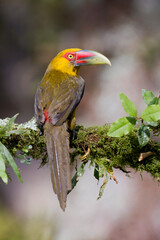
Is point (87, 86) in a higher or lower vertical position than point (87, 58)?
higher

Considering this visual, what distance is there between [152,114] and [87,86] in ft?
8.48

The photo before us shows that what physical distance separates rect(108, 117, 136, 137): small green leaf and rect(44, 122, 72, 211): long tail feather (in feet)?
0.99

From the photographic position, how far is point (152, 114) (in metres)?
1.86

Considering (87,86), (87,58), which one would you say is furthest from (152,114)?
(87,86)

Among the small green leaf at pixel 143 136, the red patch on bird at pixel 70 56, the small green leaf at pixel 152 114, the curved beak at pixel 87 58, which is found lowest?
the small green leaf at pixel 143 136

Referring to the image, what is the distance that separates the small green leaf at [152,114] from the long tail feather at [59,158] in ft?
1.51

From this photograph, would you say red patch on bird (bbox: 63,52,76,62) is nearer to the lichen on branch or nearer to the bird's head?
the bird's head

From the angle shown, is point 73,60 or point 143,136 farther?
point 73,60

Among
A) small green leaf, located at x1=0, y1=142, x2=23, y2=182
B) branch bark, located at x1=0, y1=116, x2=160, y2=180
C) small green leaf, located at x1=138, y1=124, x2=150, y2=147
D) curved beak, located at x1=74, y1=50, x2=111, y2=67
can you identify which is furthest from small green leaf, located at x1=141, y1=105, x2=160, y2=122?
curved beak, located at x1=74, y1=50, x2=111, y2=67

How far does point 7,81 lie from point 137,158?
284 cm

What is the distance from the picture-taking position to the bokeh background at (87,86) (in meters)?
3.82

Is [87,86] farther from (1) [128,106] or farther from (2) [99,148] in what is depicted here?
(1) [128,106]

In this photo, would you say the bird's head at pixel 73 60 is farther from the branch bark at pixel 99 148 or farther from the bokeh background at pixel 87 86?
the bokeh background at pixel 87 86

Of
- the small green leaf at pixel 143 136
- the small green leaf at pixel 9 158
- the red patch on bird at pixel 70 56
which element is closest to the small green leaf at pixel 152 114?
the small green leaf at pixel 143 136
